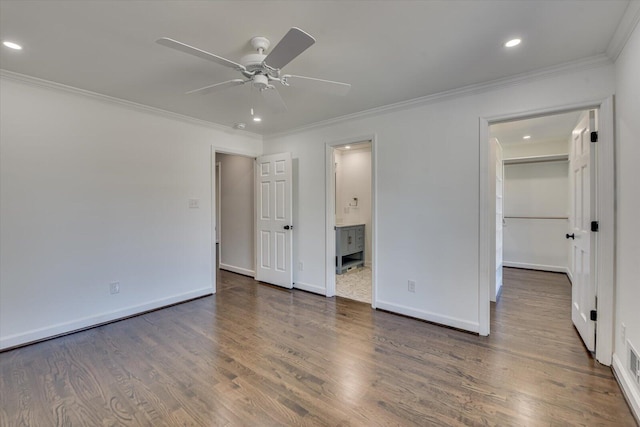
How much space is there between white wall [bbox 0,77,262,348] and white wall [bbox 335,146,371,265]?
126 inches

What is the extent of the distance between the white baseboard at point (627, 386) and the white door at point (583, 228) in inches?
13.5

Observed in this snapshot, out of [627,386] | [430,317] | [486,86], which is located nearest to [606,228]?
[627,386]

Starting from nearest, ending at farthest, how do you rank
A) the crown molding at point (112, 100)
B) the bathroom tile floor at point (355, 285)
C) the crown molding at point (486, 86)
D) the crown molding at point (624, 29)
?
the crown molding at point (624, 29), the crown molding at point (486, 86), the crown molding at point (112, 100), the bathroom tile floor at point (355, 285)

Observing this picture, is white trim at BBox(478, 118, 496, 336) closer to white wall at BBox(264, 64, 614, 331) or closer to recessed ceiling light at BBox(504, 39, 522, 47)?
white wall at BBox(264, 64, 614, 331)

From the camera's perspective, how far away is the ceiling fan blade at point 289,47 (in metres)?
1.45

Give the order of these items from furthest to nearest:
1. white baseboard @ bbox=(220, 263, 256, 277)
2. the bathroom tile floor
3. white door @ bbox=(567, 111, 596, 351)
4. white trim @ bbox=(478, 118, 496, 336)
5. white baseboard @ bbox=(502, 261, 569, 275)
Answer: white baseboard @ bbox=(502, 261, 569, 275) → white baseboard @ bbox=(220, 263, 256, 277) → the bathroom tile floor → white trim @ bbox=(478, 118, 496, 336) → white door @ bbox=(567, 111, 596, 351)

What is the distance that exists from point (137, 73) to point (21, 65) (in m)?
0.90

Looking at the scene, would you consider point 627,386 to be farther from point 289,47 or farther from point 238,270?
point 238,270

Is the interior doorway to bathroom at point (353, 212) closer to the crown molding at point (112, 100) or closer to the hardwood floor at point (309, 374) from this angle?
the hardwood floor at point (309, 374)

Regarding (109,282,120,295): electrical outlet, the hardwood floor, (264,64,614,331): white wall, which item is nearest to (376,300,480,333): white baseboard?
(264,64,614,331): white wall

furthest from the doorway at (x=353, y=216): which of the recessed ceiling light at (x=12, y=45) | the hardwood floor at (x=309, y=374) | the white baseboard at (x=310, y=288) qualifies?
the recessed ceiling light at (x=12, y=45)

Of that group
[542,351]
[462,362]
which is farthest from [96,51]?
[542,351]

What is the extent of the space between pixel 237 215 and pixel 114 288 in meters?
2.42

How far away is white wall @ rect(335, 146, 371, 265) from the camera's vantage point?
605cm
